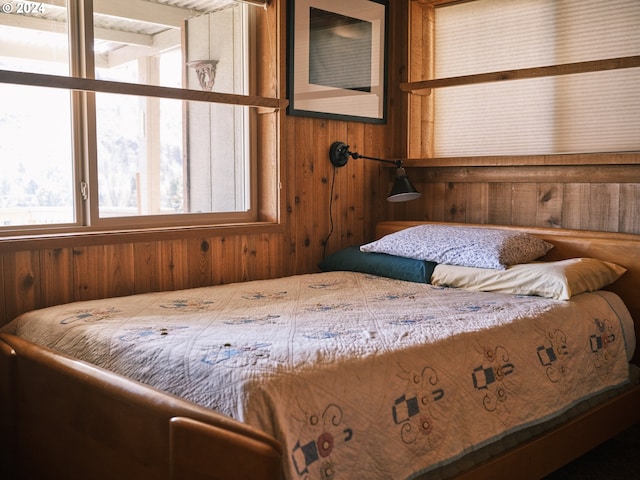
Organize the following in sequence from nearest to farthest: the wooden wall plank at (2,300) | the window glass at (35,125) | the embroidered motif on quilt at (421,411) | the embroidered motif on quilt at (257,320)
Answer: the embroidered motif on quilt at (421,411) → the embroidered motif on quilt at (257,320) → the wooden wall plank at (2,300) → the window glass at (35,125)

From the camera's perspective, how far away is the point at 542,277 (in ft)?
8.64

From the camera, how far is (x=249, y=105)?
311 centimetres

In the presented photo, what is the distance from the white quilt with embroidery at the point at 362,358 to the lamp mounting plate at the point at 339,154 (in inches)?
35.9

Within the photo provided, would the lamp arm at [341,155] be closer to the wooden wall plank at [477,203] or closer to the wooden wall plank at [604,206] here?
the wooden wall plank at [477,203]

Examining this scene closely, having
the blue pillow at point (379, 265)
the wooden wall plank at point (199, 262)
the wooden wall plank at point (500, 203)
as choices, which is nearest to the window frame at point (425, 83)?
the wooden wall plank at point (500, 203)

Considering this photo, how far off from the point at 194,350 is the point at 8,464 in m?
0.84

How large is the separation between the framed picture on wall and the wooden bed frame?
1.79 m

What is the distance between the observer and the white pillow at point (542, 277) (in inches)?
102

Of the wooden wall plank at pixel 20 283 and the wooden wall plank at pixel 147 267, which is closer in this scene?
the wooden wall plank at pixel 20 283

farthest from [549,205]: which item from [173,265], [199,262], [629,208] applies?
[173,265]

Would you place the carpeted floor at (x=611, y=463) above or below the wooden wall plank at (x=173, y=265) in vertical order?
below

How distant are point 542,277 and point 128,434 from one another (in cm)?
165

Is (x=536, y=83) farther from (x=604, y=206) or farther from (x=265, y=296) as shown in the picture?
(x=265, y=296)

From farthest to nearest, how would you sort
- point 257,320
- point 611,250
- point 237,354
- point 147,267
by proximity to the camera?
point 611,250 → point 147,267 → point 257,320 → point 237,354
